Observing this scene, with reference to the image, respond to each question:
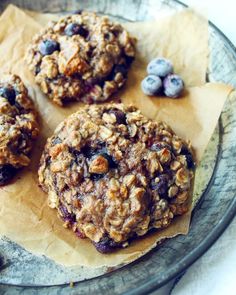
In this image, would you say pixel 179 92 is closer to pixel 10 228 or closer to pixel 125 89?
pixel 125 89

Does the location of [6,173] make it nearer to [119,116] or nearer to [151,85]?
[119,116]

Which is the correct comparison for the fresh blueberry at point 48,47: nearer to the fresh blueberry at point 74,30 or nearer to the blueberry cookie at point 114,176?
the fresh blueberry at point 74,30

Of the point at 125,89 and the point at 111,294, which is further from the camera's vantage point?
the point at 125,89

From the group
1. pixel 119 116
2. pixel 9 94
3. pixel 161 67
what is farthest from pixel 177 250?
pixel 9 94

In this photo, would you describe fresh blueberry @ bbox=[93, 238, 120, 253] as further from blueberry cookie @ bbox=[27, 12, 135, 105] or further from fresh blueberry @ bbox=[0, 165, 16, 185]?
blueberry cookie @ bbox=[27, 12, 135, 105]

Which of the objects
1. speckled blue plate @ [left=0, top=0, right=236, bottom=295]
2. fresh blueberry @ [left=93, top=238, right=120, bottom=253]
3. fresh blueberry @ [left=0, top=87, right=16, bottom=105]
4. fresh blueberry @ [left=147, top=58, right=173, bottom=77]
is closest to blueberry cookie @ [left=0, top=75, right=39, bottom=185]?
fresh blueberry @ [left=0, top=87, right=16, bottom=105]

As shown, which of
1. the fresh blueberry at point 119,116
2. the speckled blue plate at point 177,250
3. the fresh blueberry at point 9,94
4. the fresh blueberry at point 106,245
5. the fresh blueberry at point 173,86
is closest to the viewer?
the speckled blue plate at point 177,250

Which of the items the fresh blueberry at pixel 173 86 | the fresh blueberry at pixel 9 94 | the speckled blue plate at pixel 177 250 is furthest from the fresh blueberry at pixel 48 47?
the speckled blue plate at pixel 177 250

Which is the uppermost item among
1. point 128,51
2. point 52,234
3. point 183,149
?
point 128,51

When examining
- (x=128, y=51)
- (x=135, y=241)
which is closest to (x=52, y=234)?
(x=135, y=241)
